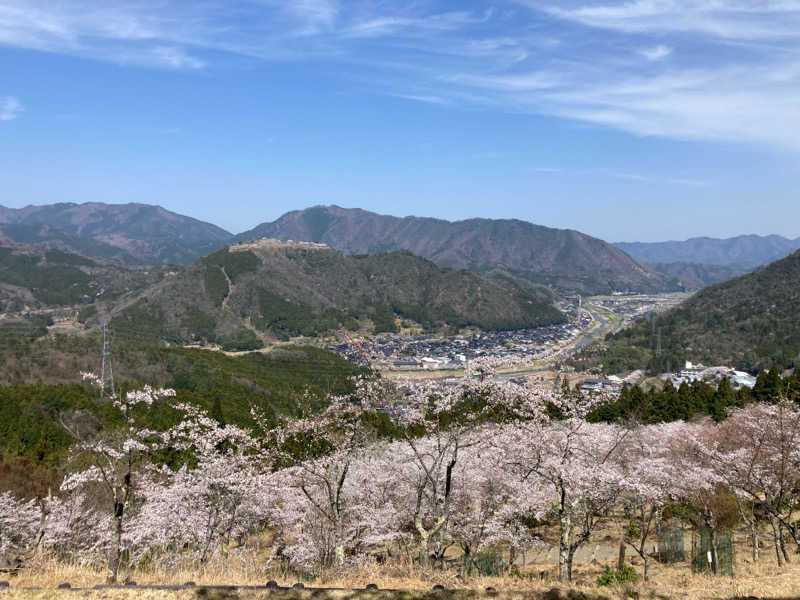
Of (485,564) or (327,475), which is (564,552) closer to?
(485,564)

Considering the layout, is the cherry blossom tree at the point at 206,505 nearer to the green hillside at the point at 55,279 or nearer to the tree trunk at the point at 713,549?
the tree trunk at the point at 713,549

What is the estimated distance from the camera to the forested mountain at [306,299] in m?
126

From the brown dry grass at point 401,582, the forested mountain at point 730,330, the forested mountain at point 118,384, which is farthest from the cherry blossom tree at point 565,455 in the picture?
the forested mountain at point 730,330

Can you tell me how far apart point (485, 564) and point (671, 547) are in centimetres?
707

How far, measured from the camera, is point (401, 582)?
876cm

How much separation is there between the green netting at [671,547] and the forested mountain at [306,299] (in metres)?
108

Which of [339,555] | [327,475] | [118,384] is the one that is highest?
[327,475]

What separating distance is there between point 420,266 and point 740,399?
155m

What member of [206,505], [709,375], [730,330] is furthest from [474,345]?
[206,505]

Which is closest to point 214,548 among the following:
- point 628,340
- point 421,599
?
point 421,599

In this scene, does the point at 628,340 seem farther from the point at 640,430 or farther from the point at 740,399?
the point at 640,430

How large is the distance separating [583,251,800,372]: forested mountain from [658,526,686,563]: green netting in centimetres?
5852

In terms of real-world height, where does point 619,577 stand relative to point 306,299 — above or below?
below

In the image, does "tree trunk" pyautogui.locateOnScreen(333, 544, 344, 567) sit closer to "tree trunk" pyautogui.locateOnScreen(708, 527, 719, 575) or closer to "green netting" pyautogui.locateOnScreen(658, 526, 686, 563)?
"tree trunk" pyautogui.locateOnScreen(708, 527, 719, 575)
